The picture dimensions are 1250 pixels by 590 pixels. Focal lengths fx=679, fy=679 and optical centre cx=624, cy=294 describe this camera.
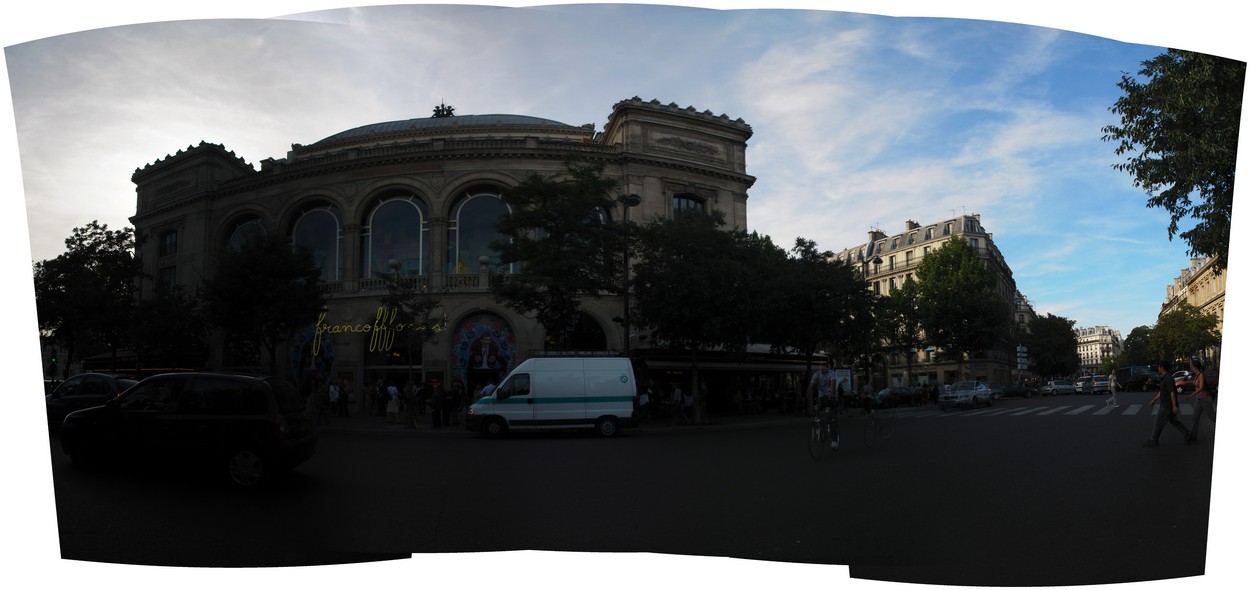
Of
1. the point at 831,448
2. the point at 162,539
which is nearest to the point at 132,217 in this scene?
the point at 162,539

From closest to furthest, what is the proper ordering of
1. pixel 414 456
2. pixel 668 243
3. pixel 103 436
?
1. pixel 103 436
2. pixel 414 456
3. pixel 668 243

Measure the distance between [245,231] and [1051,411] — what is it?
20.0ft

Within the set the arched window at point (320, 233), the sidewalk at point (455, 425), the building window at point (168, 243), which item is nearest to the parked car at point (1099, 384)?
the sidewalk at point (455, 425)

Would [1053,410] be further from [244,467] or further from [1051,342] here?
[244,467]

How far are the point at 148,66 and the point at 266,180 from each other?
1.15m

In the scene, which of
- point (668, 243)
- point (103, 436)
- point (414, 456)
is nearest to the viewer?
point (103, 436)

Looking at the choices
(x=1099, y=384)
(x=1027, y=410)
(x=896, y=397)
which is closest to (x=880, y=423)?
(x=896, y=397)

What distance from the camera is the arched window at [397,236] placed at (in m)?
4.49

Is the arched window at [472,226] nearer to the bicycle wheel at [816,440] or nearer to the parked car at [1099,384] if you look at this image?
the bicycle wheel at [816,440]

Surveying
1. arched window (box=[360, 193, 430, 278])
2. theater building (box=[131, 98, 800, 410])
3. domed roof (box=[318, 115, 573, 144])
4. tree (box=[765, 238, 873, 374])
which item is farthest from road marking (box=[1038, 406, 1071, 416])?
arched window (box=[360, 193, 430, 278])

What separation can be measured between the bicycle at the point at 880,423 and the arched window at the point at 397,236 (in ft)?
10.5

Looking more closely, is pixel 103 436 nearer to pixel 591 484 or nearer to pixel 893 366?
pixel 591 484

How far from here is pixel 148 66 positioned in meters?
4.73

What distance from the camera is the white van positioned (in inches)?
166
